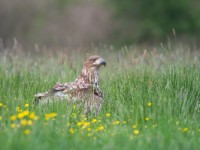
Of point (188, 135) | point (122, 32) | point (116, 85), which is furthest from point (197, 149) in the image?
point (122, 32)

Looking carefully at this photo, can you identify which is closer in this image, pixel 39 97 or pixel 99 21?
pixel 39 97

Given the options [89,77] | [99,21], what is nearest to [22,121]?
[89,77]

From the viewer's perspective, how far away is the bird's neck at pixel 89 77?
9555 mm

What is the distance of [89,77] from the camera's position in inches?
378

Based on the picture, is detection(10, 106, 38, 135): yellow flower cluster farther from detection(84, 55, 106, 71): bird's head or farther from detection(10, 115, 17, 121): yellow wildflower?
detection(84, 55, 106, 71): bird's head

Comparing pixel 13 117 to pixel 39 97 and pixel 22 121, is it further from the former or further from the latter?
pixel 39 97

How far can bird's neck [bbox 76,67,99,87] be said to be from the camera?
31.3 feet

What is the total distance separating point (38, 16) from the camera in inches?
1292

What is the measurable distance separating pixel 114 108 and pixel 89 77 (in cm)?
89

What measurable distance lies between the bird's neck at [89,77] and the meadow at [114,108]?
24cm

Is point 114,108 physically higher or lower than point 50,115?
lower

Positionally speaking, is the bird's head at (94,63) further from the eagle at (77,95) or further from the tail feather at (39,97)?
the tail feather at (39,97)

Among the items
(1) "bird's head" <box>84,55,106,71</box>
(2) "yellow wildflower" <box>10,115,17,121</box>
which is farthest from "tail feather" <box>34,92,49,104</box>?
(2) "yellow wildflower" <box>10,115,17,121</box>

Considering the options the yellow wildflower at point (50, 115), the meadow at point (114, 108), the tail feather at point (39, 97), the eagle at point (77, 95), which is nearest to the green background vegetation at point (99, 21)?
the meadow at point (114, 108)
